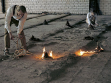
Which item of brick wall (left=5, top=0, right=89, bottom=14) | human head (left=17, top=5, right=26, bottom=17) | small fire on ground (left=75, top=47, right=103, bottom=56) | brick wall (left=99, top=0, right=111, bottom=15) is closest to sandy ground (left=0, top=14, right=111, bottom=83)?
small fire on ground (left=75, top=47, right=103, bottom=56)

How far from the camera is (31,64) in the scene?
5.06m

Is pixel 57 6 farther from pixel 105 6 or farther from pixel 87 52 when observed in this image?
pixel 87 52

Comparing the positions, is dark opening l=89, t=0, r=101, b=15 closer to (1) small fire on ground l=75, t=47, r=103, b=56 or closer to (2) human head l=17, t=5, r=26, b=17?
(1) small fire on ground l=75, t=47, r=103, b=56

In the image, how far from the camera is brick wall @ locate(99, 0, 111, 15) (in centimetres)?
1560

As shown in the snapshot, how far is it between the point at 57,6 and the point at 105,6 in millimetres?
3818

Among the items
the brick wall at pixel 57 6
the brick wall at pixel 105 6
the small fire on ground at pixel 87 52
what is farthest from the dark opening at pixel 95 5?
the small fire on ground at pixel 87 52

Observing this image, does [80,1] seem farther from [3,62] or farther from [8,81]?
[8,81]

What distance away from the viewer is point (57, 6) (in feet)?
54.9

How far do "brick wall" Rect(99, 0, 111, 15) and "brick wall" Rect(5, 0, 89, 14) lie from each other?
1072mm

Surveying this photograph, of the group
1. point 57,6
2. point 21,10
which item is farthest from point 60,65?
point 57,6

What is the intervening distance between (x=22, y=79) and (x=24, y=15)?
6.00 ft

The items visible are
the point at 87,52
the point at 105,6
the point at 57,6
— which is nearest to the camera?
the point at 87,52

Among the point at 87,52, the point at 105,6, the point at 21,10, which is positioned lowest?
the point at 87,52

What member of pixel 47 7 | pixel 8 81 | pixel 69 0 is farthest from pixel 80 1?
pixel 8 81
